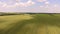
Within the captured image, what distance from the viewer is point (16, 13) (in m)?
1.86

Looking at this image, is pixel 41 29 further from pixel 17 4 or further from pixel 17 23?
pixel 17 4

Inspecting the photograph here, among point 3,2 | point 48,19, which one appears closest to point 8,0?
point 3,2

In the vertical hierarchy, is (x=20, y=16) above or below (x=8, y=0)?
below

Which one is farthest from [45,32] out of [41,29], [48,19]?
[48,19]

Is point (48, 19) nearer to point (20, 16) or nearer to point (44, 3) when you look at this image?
point (44, 3)

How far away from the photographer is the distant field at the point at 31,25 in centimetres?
147

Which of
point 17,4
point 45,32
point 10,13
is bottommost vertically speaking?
point 45,32

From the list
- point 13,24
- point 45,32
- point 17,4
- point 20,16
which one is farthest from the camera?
point 20,16

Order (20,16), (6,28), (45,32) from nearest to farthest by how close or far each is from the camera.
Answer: (45,32), (6,28), (20,16)

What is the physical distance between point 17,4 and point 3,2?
19 cm

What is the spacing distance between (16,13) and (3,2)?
0.24 metres

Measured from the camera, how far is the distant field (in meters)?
1.47

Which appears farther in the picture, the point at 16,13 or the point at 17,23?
the point at 16,13

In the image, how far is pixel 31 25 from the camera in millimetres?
1618
